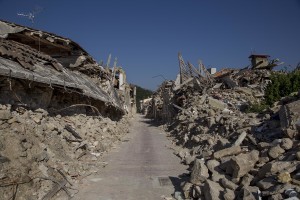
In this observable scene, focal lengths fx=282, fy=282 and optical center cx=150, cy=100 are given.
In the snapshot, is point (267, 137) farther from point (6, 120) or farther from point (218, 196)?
point (6, 120)

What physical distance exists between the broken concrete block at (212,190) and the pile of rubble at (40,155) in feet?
10.1

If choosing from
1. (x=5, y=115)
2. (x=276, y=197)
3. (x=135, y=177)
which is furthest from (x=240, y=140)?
(x=5, y=115)

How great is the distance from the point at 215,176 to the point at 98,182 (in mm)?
3071

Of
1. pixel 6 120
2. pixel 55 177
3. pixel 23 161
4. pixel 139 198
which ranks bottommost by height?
pixel 139 198

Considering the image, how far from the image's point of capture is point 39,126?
26.4ft

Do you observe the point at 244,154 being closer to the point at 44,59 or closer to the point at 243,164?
the point at 243,164

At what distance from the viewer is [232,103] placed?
1639 cm

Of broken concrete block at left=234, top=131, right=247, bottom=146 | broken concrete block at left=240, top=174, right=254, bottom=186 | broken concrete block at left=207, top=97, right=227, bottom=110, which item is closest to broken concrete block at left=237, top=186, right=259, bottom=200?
broken concrete block at left=240, top=174, right=254, bottom=186

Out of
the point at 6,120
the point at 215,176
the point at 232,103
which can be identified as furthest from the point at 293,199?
the point at 232,103

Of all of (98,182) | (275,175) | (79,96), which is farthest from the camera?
(79,96)

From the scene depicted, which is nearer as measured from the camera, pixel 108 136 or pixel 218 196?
pixel 218 196

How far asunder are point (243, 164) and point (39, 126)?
18.2ft

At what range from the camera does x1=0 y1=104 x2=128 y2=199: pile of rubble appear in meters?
5.86

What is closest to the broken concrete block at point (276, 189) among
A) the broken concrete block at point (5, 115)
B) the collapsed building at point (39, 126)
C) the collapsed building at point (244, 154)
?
the collapsed building at point (244, 154)
